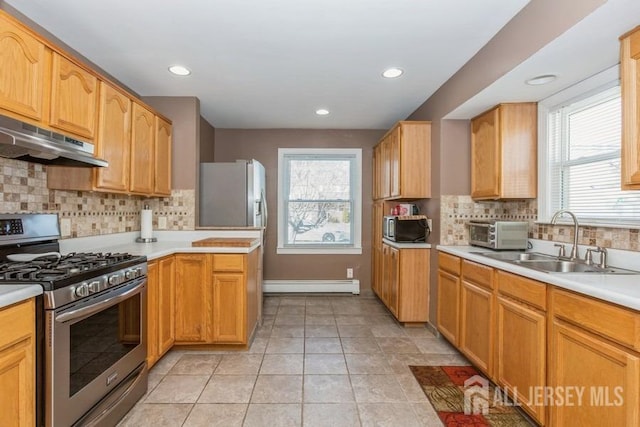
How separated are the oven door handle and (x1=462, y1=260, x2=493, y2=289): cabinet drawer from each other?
226cm

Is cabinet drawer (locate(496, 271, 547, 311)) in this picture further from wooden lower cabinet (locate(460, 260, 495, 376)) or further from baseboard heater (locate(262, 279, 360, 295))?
baseboard heater (locate(262, 279, 360, 295))

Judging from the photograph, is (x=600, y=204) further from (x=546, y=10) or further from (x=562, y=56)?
(x=546, y=10)

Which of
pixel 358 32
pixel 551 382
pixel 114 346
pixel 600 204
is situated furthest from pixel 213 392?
pixel 600 204

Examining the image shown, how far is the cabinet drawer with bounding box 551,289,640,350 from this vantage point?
1.22 meters

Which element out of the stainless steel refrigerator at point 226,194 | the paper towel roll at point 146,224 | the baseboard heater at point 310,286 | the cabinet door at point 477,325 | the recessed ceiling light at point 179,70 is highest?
the recessed ceiling light at point 179,70

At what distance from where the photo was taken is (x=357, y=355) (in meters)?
2.69

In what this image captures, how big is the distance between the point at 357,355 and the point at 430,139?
217 centimetres

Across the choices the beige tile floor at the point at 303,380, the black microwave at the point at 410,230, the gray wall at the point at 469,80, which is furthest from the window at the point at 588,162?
the beige tile floor at the point at 303,380

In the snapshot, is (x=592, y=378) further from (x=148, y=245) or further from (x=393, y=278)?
(x=148, y=245)

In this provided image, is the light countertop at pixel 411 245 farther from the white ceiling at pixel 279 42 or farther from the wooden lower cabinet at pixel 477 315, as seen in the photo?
the white ceiling at pixel 279 42

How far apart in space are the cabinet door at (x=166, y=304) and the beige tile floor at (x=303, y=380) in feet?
0.58

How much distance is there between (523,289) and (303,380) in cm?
153

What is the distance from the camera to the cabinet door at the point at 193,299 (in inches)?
105

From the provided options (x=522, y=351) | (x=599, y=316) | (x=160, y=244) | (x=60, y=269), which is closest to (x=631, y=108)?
(x=599, y=316)
